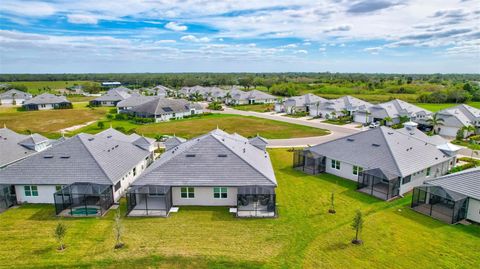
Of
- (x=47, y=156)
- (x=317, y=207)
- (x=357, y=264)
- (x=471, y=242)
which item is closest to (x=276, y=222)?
(x=317, y=207)

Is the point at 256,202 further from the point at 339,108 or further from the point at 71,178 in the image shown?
the point at 339,108

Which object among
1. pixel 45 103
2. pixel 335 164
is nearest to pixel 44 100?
pixel 45 103

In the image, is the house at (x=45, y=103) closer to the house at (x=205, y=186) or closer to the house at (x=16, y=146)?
the house at (x=16, y=146)

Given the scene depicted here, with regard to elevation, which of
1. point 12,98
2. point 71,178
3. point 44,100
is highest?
point 44,100

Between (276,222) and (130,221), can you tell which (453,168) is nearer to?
(276,222)

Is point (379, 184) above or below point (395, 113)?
below

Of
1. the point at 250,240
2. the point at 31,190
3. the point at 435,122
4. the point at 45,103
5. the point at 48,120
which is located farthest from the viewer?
the point at 45,103

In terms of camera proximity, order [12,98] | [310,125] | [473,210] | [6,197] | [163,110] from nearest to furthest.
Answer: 1. [473,210]
2. [6,197]
3. [310,125]
4. [163,110]
5. [12,98]
